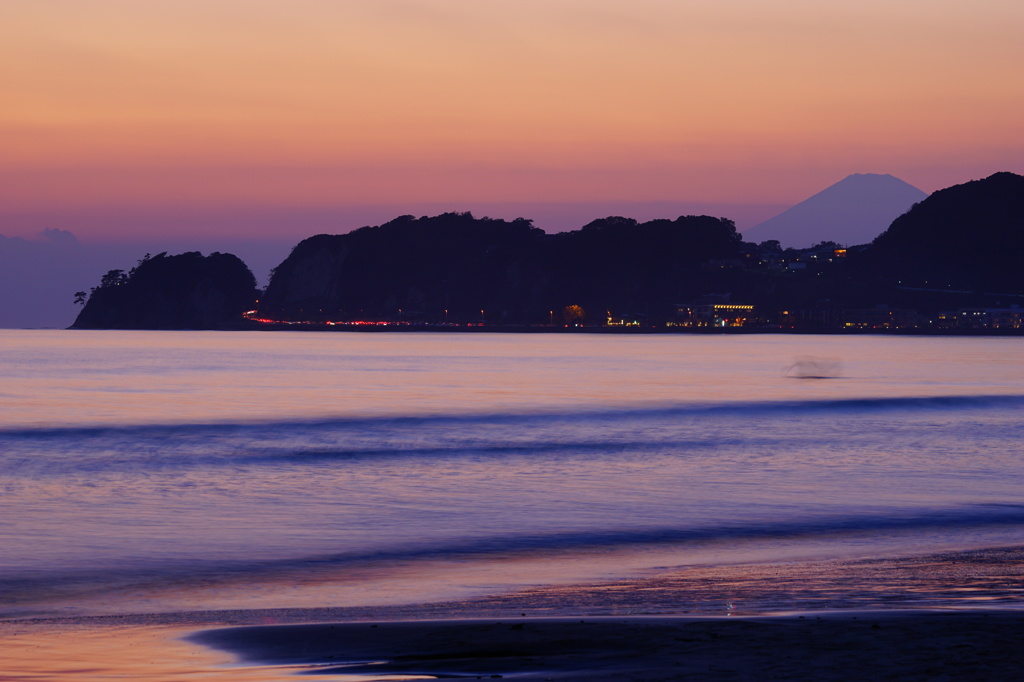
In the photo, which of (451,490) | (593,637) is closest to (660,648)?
(593,637)

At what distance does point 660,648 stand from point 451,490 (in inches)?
705

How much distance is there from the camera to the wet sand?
28.2ft

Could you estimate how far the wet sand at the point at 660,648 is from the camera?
338 inches

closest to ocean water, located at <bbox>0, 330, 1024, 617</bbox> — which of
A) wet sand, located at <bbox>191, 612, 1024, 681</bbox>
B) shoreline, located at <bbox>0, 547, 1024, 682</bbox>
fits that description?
shoreline, located at <bbox>0, 547, 1024, 682</bbox>

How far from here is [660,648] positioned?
9492mm

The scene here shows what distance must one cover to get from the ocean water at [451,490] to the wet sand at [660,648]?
2.86 meters

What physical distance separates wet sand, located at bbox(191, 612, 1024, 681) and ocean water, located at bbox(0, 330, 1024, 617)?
2862 mm

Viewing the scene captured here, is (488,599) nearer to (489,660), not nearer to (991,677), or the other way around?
(489,660)

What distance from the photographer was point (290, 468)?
33.3m

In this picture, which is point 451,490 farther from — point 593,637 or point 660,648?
point 660,648

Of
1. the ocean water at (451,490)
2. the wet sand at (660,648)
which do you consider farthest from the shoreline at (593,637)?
the ocean water at (451,490)

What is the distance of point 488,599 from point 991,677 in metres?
6.34

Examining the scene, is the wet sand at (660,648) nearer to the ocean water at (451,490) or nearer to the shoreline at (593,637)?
the shoreline at (593,637)

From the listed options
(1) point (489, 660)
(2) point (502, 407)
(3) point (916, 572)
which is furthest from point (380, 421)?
(1) point (489, 660)
